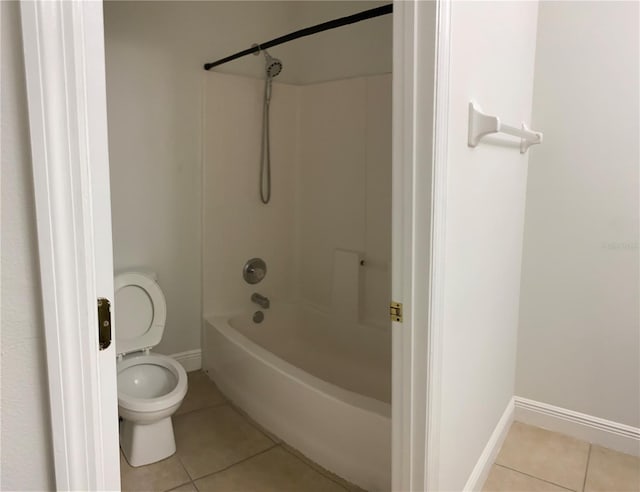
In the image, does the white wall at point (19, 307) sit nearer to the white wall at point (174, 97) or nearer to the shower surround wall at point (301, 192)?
the white wall at point (174, 97)

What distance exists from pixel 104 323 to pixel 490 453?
6.31ft

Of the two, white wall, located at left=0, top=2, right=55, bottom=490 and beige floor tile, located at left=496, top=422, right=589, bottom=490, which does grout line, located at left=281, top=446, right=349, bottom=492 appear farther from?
white wall, located at left=0, top=2, right=55, bottom=490

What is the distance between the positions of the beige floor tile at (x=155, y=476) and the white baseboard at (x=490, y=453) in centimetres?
121

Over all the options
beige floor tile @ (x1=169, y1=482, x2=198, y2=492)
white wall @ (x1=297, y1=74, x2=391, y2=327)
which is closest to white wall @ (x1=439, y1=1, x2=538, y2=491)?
white wall @ (x1=297, y1=74, x2=391, y2=327)

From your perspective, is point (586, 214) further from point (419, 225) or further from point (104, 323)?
point (104, 323)

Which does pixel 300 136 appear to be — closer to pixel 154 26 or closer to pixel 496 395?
pixel 154 26

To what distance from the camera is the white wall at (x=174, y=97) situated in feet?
8.50

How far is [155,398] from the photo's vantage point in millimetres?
2148

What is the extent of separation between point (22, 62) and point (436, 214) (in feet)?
3.32

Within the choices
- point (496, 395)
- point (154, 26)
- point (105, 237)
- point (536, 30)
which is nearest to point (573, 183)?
point (536, 30)

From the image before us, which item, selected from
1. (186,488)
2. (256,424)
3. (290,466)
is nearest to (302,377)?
(290,466)

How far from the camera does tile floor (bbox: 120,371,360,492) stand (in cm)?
200

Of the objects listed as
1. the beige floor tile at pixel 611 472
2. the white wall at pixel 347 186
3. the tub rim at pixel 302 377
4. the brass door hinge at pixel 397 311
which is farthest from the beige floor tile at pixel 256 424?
the beige floor tile at pixel 611 472

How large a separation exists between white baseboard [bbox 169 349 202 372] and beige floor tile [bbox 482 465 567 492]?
6.11ft
